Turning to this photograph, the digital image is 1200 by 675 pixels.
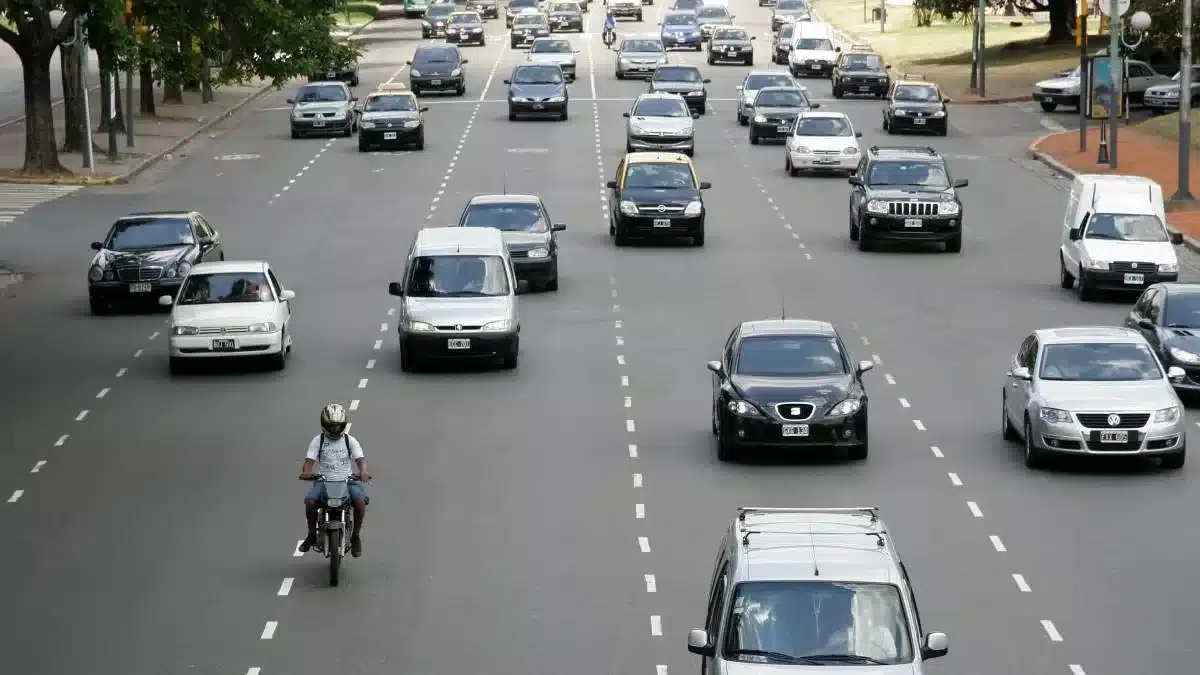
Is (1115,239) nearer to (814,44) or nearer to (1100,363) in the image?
(1100,363)

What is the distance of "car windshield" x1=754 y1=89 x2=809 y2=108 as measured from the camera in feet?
198

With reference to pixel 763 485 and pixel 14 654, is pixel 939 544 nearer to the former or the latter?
pixel 763 485

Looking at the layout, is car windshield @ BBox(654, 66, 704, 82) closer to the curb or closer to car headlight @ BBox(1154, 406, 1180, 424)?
the curb

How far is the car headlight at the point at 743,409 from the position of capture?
23266 mm

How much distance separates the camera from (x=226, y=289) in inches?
1204

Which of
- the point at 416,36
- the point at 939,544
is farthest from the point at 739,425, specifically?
the point at 416,36

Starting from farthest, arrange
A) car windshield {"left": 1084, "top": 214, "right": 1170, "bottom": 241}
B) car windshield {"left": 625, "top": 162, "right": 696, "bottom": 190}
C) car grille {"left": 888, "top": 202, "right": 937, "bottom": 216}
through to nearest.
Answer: car windshield {"left": 625, "top": 162, "right": 696, "bottom": 190} → car grille {"left": 888, "top": 202, "right": 937, "bottom": 216} → car windshield {"left": 1084, "top": 214, "right": 1170, "bottom": 241}

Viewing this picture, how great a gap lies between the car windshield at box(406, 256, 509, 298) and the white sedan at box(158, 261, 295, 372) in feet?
5.97

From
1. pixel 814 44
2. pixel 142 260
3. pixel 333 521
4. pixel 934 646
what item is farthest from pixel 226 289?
pixel 814 44

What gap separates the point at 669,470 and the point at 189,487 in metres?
4.91

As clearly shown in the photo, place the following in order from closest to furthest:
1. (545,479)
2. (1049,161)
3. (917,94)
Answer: (545,479), (1049,161), (917,94)

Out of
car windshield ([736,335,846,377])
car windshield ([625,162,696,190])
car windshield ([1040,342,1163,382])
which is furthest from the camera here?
car windshield ([625,162,696,190])

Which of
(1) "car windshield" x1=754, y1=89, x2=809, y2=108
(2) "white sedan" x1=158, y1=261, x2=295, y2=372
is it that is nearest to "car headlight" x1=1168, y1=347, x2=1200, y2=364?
(2) "white sedan" x1=158, y1=261, x2=295, y2=372

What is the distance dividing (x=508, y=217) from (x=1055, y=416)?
15.7 metres
